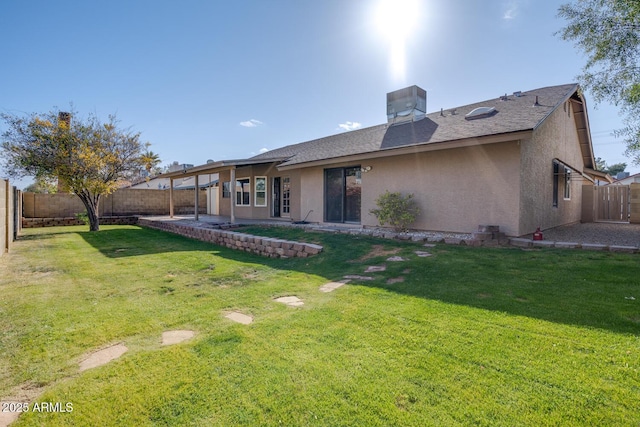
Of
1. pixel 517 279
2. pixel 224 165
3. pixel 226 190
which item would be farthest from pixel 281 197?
pixel 517 279

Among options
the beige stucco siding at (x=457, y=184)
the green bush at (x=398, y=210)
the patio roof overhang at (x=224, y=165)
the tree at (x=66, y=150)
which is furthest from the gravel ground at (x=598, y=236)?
the tree at (x=66, y=150)

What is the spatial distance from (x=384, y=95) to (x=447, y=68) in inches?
132

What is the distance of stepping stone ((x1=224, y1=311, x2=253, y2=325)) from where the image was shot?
356cm

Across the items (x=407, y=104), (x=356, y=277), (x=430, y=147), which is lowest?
(x=356, y=277)

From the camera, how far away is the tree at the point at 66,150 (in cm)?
1208

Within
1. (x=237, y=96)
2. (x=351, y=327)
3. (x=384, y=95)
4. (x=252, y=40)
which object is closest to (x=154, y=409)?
(x=351, y=327)

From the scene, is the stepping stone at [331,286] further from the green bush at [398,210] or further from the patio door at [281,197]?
the patio door at [281,197]

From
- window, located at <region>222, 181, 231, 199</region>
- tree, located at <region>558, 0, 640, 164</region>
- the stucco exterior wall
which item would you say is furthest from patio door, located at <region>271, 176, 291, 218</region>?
tree, located at <region>558, 0, 640, 164</region>

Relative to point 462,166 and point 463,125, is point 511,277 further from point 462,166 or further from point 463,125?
point 463,125

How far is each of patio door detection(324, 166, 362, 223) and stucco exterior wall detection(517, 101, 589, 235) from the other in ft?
16.5

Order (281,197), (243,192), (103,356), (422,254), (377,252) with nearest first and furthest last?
(103,356)
(422,254)
(377,252)
(281,197)
(243,192)

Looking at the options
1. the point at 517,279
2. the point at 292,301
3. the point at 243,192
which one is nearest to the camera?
the point at 292,301

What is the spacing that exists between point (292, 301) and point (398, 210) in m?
5.77

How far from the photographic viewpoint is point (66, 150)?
1238 centimetres
